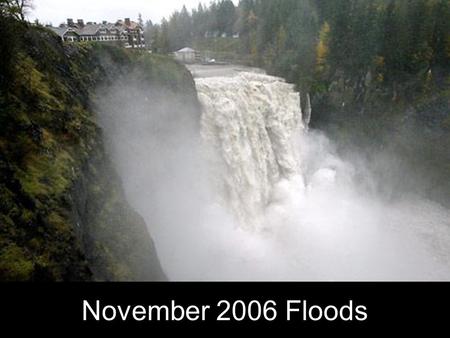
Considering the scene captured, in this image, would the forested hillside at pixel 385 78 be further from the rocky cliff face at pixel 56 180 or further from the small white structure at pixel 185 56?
the rocky cliff face at pixel 56 180

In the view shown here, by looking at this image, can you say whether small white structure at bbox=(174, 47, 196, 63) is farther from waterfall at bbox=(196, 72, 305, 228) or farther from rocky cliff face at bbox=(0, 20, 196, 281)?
rocky cliff face at bbox=(0, 20, 196, 281)

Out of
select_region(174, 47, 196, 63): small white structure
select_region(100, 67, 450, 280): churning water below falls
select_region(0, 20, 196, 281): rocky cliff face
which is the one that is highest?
select_region(174, 47, 196, 63): small white structure

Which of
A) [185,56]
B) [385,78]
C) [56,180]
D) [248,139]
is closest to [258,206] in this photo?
[248,139]

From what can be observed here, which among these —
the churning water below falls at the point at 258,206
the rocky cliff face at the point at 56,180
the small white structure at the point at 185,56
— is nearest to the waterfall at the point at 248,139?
the churning water below falls at the point at 258,206

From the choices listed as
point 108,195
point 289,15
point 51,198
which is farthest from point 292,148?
point 289,15

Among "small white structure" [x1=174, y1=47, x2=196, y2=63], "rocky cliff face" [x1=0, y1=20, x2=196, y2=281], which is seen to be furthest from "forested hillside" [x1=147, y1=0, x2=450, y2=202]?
"rocky cliff face" [x1=0, y1=20, x2=196, y2=281]

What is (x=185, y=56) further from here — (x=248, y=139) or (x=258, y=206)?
(x=258, y=206)
